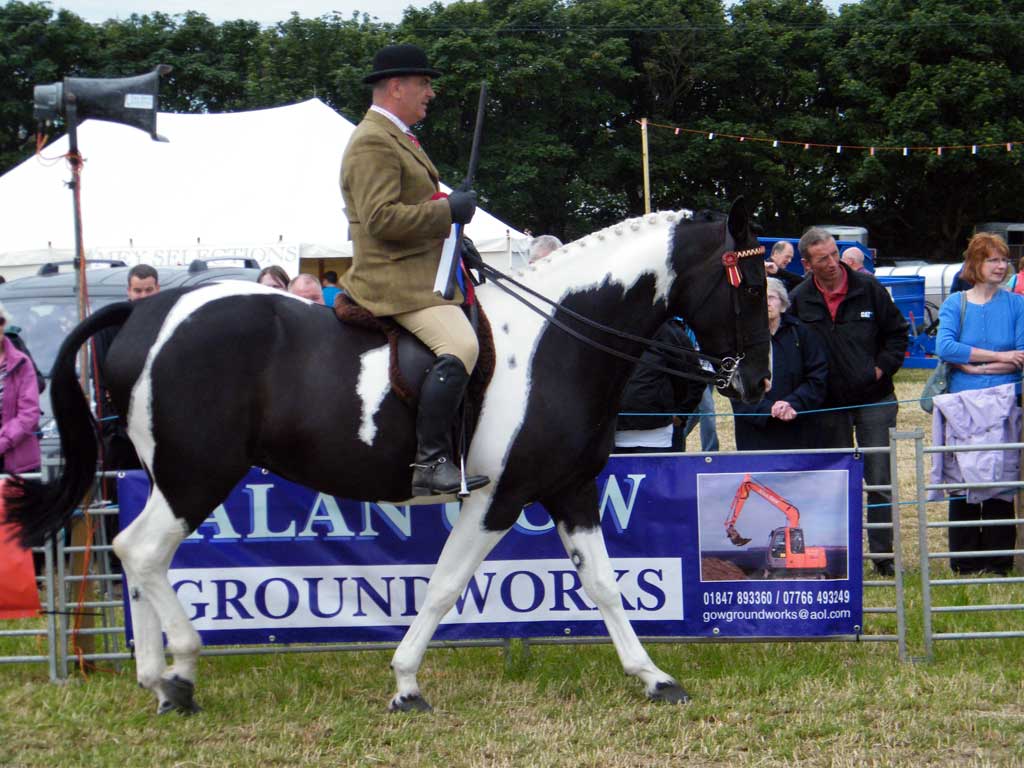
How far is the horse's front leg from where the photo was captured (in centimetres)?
510

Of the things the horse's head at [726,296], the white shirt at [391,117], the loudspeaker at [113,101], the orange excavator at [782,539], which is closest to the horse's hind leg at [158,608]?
the white shirt at [391,117]

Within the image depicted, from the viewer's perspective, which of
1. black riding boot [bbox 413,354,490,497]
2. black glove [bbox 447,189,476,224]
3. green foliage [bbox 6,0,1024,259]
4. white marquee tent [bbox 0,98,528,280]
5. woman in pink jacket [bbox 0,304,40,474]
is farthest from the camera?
green foliage [bbox 6,0,1024,259]

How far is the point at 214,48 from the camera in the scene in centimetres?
4406

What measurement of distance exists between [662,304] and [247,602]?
8.29 feet

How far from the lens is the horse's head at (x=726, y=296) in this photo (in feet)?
17.0

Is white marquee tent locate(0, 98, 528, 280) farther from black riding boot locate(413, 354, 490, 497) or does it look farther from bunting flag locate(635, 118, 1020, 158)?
bunting flag locate(635, 118, 1020, 158)

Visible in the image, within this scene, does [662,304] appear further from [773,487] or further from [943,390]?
[943,390]

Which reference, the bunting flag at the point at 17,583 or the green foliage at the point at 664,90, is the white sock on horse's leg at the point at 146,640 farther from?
the green foliage at the point at 664,90

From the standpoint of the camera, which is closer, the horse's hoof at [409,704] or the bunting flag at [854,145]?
the horse's hoof at [409,704]

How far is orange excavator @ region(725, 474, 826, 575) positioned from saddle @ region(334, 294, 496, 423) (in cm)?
150

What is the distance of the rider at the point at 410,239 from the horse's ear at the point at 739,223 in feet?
3.71

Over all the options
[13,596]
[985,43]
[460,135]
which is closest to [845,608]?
Result: [13,596]

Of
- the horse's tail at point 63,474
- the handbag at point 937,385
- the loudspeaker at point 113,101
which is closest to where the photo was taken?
the horse's tail at point 63,474

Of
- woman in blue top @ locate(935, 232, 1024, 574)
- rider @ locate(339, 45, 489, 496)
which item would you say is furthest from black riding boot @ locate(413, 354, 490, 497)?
woman in blue top @ locate(935, 232, 1024, 574)
